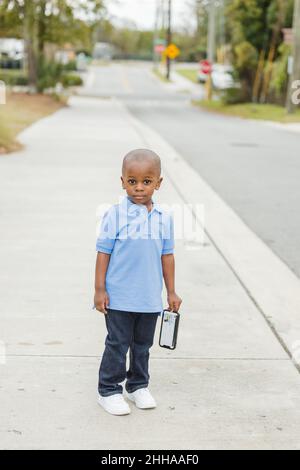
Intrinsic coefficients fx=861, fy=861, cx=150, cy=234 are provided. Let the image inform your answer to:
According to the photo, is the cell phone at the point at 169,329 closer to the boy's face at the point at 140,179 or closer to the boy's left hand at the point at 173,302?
the boy's left hand at the point at 173,302

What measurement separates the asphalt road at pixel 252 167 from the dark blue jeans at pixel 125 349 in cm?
322

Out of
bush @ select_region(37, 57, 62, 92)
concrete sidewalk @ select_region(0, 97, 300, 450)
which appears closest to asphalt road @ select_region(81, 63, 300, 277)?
concrete sidewalk @ select_region(0, 97, 300, 450)

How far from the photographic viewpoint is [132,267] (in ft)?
13.2

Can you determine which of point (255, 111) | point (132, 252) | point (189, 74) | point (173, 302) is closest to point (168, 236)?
point (132, 252)

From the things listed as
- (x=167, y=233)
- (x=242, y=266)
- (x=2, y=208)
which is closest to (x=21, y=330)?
(x=167, y=233)

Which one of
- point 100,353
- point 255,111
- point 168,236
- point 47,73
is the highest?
point 168,236

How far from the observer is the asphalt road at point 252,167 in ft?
30.8

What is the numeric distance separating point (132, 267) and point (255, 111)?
111ft

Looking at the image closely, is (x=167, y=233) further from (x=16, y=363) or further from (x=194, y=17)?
(x=194, y=17)

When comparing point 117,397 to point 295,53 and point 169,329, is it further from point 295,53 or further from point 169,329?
point 295,53

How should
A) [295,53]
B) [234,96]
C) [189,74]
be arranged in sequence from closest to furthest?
[295,53] → [234,96] → [189,74]

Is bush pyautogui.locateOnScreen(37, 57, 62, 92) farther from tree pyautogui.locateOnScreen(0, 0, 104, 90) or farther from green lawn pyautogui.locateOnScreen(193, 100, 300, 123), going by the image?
green lawn pyautogui.locateOnScreen(193, 100, 300, 123)

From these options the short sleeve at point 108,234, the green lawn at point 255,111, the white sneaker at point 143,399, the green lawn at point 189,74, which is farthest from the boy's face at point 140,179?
the green lawn at point 189,74
